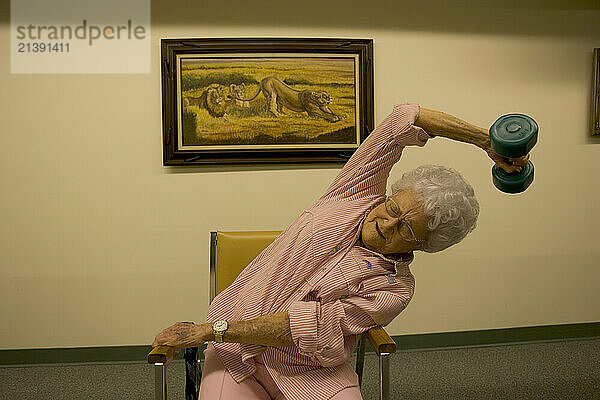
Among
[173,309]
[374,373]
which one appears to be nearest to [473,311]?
[374,373]

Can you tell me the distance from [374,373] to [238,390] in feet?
5.53

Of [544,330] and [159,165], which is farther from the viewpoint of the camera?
[544,330]

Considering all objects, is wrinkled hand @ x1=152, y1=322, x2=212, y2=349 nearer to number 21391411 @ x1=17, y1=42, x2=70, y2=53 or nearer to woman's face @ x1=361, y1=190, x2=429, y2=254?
woman's face @ x1=361, y1=190, x2=429, y2=254

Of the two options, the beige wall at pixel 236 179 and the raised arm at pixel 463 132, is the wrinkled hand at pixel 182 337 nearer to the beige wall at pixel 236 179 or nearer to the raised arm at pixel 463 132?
the raised arm at pixel 463 132

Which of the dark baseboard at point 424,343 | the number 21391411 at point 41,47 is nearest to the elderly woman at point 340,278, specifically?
the dark baseboard at point 424,343

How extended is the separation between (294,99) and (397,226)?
6.20 feet

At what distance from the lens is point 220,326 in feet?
5.46

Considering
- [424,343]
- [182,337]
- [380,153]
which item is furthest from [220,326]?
[424,343]

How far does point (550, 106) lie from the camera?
12.2 feet

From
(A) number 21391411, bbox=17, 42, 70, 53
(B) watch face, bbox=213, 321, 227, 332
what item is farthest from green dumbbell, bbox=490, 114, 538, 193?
(A) number 21391411, bbox=17, 42, 70, 53

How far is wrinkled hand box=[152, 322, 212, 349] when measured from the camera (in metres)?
1.66

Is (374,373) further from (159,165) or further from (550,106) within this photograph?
(550,106)

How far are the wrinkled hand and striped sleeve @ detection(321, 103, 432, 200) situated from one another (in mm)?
570
